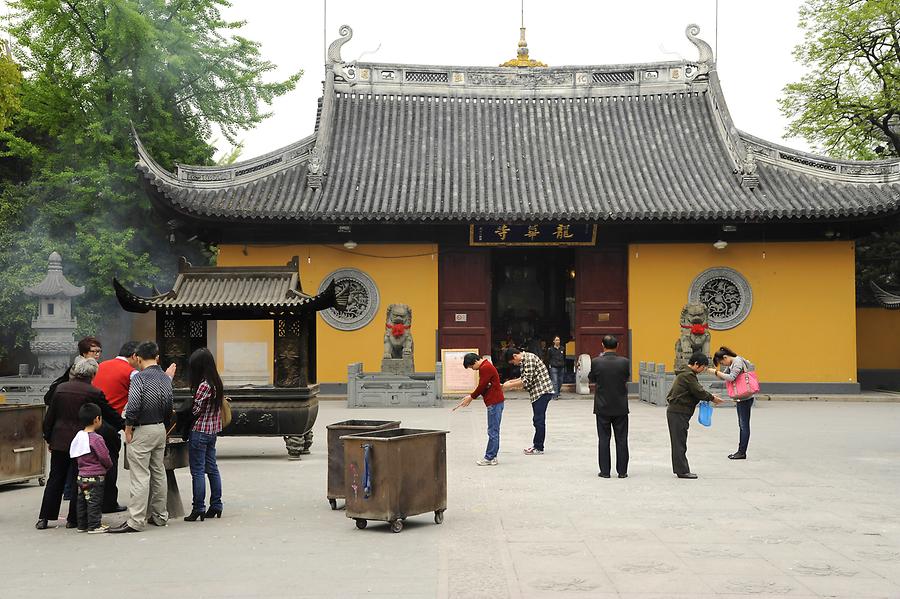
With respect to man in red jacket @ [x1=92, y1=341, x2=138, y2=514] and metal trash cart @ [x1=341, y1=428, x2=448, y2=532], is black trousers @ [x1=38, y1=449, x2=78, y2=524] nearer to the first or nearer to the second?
man in red jacket @ [x1=92, y1=341, x2=138, y2=514]

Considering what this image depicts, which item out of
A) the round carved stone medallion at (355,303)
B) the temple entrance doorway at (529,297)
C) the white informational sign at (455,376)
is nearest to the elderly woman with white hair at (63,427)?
the white informational sign at (455,376)

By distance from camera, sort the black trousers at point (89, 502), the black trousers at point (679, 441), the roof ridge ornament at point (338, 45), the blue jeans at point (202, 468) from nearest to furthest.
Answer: the black trousers at point (89, 502) → the blue jeans at point (202, 468) → the black trousers at point (679, 441) → the roof ridge ornament at point (338, 45)

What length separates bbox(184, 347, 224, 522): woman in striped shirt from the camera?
8.77m

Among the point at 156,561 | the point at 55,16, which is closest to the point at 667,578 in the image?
the point at 156,561

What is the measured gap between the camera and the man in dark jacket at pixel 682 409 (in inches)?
431

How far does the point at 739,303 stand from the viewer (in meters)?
24.3

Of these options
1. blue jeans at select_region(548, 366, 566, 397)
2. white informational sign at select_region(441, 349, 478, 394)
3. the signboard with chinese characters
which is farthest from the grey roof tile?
blue jeans at select_region(548, 366, 566, 397)

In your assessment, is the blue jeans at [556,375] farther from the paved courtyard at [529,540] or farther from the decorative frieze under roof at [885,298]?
the paved courtyard at [529,540]

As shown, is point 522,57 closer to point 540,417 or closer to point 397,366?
point 397,366

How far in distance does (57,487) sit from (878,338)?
23.1m

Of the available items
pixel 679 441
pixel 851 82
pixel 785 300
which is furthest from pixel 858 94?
pixel 679 441

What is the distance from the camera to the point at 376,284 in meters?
24.2

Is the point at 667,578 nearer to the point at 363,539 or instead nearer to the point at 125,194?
the point at 363,539

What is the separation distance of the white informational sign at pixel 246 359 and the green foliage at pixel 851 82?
56.7ft
